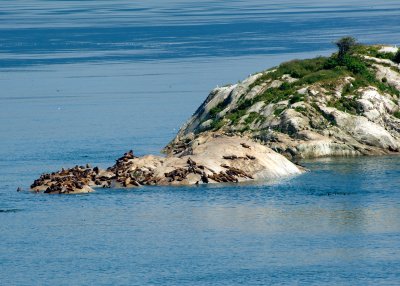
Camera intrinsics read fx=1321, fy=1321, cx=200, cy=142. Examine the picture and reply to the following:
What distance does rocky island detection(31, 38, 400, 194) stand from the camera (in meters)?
90.9

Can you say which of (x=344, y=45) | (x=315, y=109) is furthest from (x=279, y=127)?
(x=344, y=45)

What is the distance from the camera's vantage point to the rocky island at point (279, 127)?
9094 centimetres

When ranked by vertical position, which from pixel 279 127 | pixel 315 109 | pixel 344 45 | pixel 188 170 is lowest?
pixel 188 170

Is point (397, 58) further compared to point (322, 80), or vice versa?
point (397, 58)

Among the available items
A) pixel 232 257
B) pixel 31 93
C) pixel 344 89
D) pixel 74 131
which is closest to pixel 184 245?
pixel 232 257

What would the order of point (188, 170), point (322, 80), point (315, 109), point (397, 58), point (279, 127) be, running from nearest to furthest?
point (188, 170)
point (279, 127)
point (315, 109)
point (322, 80)
point (397, 58)

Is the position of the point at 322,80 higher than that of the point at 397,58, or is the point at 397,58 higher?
the point at 397,58

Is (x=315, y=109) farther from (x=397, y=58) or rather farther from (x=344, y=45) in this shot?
(x=397, y=58)

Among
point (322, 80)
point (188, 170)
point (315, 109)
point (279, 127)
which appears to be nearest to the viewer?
point (188, 170)

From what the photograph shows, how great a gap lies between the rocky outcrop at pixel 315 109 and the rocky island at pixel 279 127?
0.08 m

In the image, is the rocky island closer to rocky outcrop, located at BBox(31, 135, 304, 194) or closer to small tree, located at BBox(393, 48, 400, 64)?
rocky outcrop, located at BBox(31, 135, 304, 194)

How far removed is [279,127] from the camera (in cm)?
10156

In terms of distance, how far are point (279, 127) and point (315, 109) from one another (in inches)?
143

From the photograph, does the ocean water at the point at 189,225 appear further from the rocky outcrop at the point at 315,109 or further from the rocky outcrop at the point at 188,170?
the rocky outcrop at the point at 315,109
